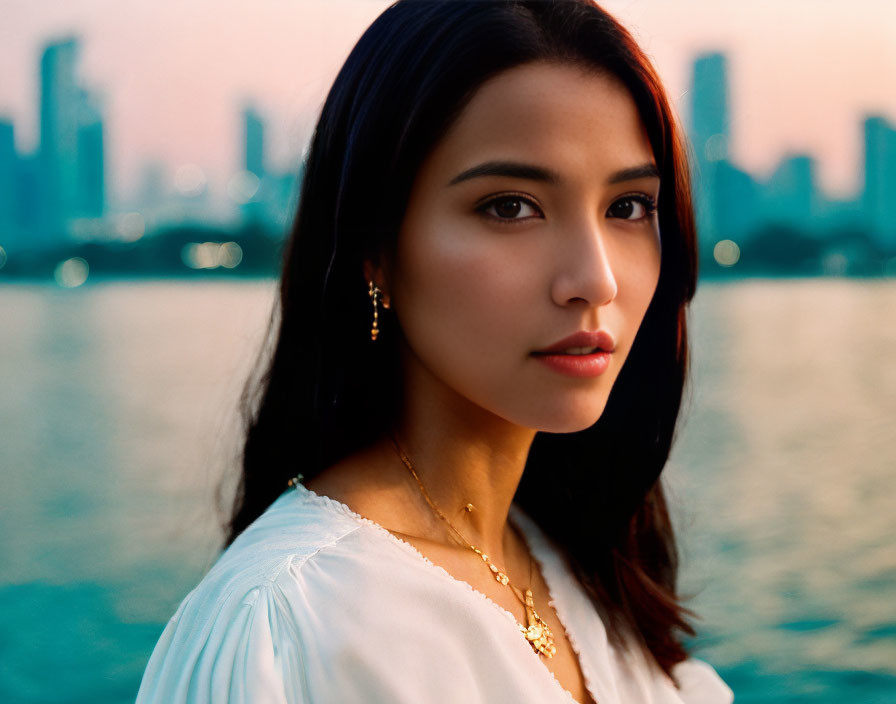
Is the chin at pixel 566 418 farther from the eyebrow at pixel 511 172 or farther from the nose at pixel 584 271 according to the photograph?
the eyebrow at pixel 511 172

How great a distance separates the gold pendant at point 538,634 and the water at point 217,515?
467mm

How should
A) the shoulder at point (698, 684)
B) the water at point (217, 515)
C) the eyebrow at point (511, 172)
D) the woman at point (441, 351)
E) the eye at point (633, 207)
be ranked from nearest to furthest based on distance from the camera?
the woman at point (441, 351)
the eyebrow at point (511, 172)
the eye at point (633, 207)
the shoulder at point (698, 684)
the water at point (217, 515)

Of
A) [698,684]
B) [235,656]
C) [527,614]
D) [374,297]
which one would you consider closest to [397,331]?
[374,297]

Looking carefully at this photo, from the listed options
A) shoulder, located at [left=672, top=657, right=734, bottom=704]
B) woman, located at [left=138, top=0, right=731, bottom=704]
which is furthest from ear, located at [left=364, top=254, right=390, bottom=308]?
shoulder, located at [left=672, top=657, right=734, bottom=704]

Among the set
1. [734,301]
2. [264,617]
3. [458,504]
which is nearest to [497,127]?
[458,504]

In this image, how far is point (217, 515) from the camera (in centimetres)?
207

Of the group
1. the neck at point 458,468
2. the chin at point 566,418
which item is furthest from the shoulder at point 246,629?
the chin at point 566,418

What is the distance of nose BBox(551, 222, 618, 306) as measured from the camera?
4.70 ft

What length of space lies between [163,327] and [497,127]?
5157 centimetres

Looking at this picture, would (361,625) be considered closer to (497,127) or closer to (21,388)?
(497,127)

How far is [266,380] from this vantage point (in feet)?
5.73

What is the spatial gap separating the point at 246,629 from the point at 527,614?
0.56 meters

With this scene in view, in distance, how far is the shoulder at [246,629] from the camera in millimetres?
1236

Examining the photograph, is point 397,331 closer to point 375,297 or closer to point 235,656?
point 375,297
